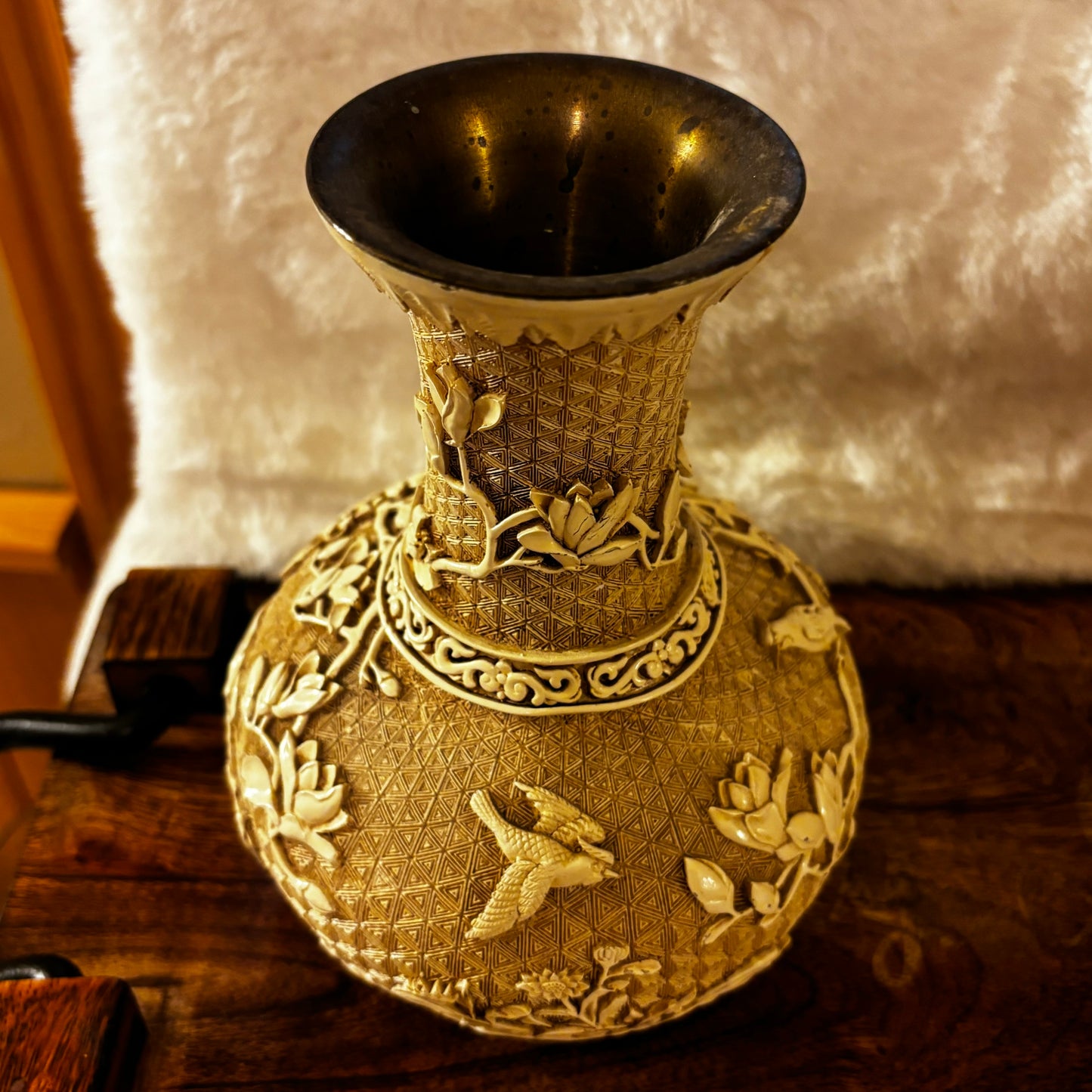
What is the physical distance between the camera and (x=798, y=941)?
697 mm

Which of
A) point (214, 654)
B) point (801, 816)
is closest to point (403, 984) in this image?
point (801, 816)

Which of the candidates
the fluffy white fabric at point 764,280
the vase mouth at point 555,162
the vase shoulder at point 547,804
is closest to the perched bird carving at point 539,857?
the vase shoulder at point 547,804

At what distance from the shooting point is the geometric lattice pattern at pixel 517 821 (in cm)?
50

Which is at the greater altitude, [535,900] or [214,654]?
[535,900]

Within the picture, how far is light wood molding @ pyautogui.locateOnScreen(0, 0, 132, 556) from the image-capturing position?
884 millimetres

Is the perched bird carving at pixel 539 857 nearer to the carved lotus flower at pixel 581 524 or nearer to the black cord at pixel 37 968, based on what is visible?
the carved lotus flower at pixel 581 524

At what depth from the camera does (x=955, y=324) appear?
847 millimetres

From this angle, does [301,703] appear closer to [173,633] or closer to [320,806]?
[320,806]

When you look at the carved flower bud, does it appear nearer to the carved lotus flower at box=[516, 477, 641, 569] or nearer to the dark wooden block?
the carved lotus flower at box=[516, 477, 641, 569]

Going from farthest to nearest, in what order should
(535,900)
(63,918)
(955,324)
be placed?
(955,324)
(63,918)
(535,900)

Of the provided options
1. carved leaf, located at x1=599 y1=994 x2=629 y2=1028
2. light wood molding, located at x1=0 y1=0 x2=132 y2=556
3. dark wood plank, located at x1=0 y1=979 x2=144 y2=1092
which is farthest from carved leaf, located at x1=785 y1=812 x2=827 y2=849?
light wood molding, located at x1=0 y1=0 x2=132 y2=556

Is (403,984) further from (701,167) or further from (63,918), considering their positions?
(701,167)

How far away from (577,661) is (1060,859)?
0.42m

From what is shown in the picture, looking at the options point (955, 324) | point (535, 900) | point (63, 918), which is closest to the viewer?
point (535, 900)
